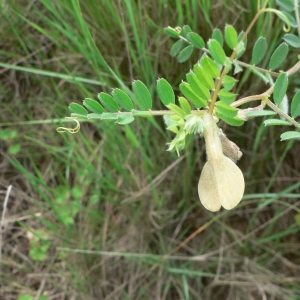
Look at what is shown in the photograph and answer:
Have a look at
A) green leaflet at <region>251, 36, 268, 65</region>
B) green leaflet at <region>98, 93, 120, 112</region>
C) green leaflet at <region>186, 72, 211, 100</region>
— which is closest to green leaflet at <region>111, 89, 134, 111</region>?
green leaflet at <region>98, 93, 120, 112</region>

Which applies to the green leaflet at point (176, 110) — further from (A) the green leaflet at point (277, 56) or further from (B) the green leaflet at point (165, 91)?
(A) the green leaflet at point (277, 56)

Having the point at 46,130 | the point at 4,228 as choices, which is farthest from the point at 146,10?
the point at 4,228

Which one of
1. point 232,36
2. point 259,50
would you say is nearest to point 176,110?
point 232,36

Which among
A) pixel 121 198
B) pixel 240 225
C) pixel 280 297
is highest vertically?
pixel 121 198

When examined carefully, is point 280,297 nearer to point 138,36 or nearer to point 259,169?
point 259,169

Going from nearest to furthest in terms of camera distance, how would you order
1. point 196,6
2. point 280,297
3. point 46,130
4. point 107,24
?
point 196,6
point 107,24
point 280,297
point 46,130

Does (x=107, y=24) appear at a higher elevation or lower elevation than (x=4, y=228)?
higher
